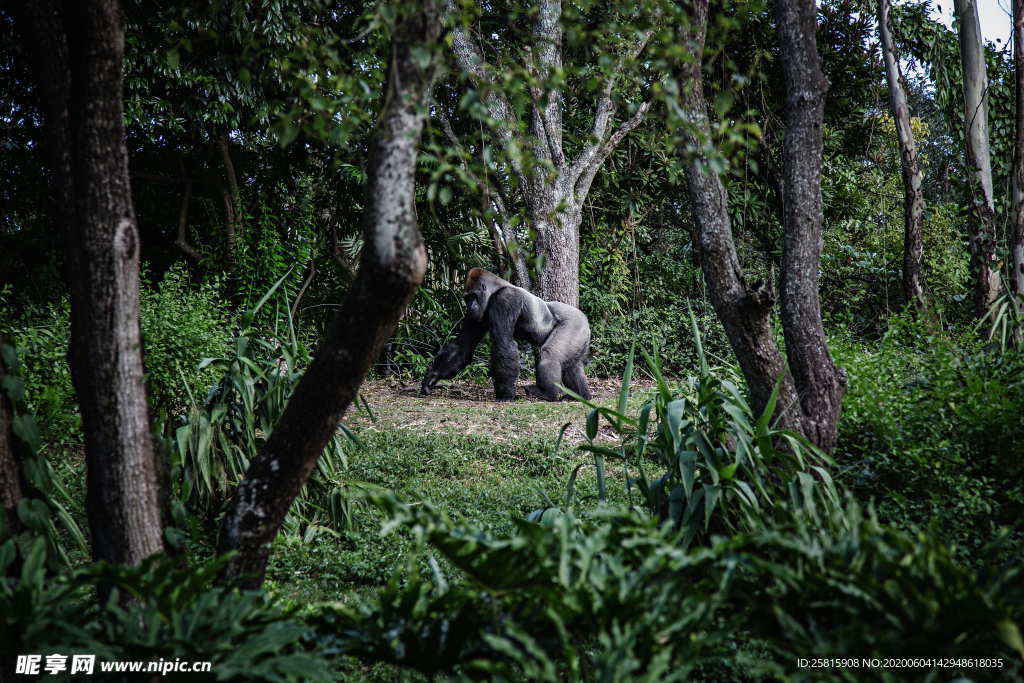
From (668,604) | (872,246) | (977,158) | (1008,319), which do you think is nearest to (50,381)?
(668,604)

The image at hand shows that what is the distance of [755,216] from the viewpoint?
1123 cm

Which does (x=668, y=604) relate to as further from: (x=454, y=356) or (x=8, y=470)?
(x=454, y=356)

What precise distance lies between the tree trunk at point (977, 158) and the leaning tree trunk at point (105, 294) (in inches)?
227

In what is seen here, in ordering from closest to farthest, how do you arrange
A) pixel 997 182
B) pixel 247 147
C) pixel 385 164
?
pixel 385 164
pixel 997 182
pixel 247 147

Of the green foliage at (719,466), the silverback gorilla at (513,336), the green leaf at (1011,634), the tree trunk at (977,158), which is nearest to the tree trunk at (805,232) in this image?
the green foliage at (719,466)

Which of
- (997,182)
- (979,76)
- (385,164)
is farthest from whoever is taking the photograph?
(997,182)

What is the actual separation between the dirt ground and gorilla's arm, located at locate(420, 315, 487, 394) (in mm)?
189

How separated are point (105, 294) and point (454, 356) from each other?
5794 mm

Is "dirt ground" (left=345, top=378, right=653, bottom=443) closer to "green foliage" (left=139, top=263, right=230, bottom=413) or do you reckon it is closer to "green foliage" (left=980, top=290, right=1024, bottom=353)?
"green foliage" (left=139, top=263, right=230, bottom=413)

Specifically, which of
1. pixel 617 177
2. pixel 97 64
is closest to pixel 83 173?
pixel 97 64

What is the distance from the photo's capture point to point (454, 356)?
770cm

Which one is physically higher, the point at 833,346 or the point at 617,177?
the point at 617,177

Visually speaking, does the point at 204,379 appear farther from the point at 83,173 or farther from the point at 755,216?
the point at 755,216

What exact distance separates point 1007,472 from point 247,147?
28.5ft
